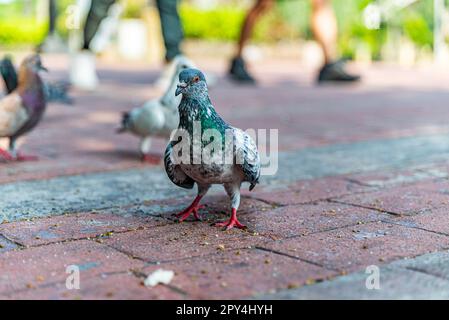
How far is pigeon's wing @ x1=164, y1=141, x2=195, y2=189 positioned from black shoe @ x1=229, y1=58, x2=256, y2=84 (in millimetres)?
8173

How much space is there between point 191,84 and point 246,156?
15.9 inches

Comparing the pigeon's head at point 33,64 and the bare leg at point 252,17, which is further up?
the bare leg at point 252,17

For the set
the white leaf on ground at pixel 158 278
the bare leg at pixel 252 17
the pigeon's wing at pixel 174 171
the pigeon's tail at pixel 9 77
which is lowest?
the white leaf on ground at pixel 158 278

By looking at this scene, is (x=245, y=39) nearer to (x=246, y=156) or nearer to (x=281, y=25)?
(x=246, y=156)

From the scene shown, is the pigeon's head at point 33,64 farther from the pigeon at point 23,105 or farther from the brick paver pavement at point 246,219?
the brick paver pavement at point 246,219

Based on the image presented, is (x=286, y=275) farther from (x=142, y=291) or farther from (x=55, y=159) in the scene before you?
(x=55, y=159)

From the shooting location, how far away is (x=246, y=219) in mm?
4000

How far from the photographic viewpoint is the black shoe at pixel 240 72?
12016 millimetres

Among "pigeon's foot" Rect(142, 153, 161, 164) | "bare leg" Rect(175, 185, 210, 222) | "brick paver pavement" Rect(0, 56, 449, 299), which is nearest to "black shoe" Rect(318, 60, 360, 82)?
"brick paver pavement" Rect(0, 56, 449, 299)

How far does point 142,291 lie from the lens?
9.29 ft

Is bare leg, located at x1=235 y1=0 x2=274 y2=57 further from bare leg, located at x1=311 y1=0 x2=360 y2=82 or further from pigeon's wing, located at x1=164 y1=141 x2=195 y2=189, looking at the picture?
pigeon's wing, located at x1=164 y1=141 x2=195 y2=189

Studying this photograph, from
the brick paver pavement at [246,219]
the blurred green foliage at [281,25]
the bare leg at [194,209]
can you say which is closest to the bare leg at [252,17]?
the brick paver pavement at [246,219]

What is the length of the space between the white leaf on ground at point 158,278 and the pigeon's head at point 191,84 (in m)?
0.96

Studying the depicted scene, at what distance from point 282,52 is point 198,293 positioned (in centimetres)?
2163
